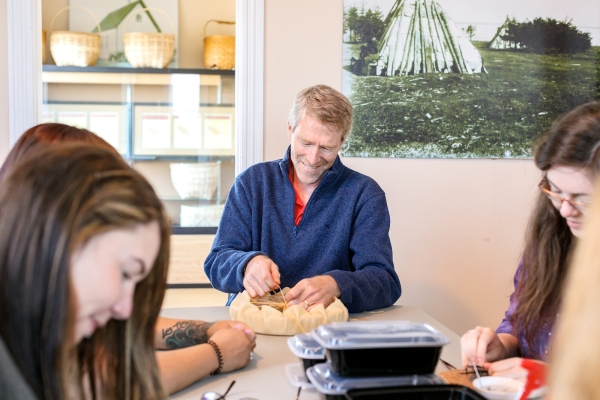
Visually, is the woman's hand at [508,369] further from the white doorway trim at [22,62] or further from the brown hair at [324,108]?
the white doorway trim at [22,62]

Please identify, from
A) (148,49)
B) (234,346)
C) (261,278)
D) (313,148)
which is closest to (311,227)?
(313,148)

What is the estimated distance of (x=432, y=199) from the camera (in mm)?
3109

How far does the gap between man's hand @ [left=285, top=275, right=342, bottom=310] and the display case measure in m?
1.99

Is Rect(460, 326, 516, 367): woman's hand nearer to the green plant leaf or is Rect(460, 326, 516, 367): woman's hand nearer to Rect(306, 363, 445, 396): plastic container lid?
Rect(306, 363, 445, 396): plastic container lid

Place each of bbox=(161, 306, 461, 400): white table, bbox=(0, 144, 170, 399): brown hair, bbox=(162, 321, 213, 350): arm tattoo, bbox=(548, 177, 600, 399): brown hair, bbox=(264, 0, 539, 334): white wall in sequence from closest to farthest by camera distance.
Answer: bbox=(548, 177, 600, 399): brown hair → bbox=(0, 144, 170, 399): brown hair → bbox=(161, 306, 461, 400): white table → bbox=(162, 321, 213, 350): arm tattoo → bbox=(264, 0, 539, 334): white wall

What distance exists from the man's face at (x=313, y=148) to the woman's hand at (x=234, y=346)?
0.83 meters

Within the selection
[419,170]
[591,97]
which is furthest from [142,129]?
[591,97]

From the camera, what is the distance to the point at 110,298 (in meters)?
0.86

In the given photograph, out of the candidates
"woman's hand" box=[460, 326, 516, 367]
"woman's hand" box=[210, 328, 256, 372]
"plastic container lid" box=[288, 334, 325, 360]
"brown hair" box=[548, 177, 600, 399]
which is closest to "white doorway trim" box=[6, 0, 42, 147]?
"woman's hand" box=[210, 328, 256, 372]

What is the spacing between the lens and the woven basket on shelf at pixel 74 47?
3.71m

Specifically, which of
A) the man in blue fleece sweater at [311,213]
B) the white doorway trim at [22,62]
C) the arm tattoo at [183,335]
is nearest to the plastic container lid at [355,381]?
the arm tattoo at [183,335]

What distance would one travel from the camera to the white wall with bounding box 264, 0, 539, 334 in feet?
9.70

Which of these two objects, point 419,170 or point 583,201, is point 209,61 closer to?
point 419,170

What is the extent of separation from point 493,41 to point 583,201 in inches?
69.8
